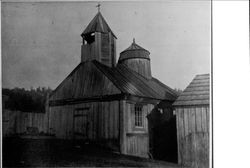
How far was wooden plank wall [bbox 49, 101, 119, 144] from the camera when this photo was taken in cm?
253

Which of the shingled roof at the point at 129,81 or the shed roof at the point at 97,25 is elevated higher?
the shed roof at the point at 97,25

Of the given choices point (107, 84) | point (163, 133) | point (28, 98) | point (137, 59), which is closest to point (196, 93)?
point (163, 133)

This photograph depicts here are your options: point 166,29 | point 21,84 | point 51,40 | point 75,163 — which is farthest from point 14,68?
point 166,29

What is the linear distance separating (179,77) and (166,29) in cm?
37

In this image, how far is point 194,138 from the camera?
8.23 feet

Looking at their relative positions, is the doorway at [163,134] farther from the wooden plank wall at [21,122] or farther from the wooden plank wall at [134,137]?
the wooden plank wall at [21,122]

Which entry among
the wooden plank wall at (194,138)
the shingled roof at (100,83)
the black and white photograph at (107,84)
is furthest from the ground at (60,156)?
the shingled roof at (100,83)

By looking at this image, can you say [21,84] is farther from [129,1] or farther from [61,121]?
[129,1]

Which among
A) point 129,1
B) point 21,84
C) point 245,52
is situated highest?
point 129,1

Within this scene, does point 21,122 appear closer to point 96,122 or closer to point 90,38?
point 96,122

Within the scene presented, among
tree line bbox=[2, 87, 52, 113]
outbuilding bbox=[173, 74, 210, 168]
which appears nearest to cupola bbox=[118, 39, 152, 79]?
outbuilding bbox=[173, 74, 210, 168]

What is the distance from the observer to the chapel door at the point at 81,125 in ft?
8.34

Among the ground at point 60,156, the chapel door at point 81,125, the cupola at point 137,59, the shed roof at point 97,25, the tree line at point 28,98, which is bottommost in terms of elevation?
the ground at point 60,156

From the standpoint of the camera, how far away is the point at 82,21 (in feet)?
8.48
